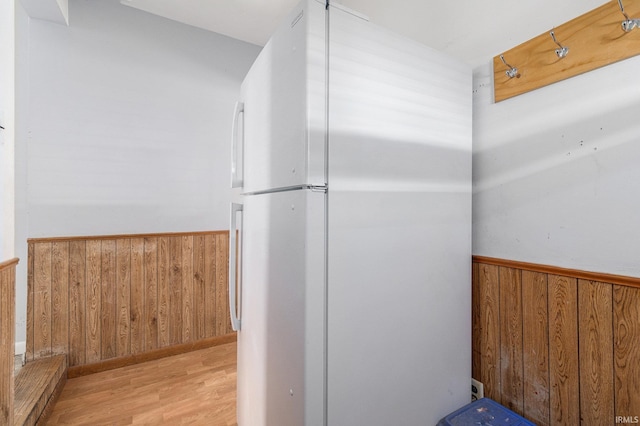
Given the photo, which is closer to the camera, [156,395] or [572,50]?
[572,50]

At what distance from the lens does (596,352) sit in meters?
0.99

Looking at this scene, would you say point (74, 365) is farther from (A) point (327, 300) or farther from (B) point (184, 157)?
(A) point (327, 300)

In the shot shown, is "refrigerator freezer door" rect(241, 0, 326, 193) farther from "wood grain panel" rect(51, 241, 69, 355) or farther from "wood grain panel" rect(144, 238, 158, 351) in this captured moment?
"wood grain panel" rect(51, 241, 69, 355)

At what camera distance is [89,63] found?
7.31 feet

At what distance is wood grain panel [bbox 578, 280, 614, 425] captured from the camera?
3.17 ft

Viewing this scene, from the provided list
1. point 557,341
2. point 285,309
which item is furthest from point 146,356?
point 557,341

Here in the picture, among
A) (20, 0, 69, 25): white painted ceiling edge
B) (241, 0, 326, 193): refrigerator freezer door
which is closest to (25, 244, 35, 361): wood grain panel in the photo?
(20, 0, 69, 25): white painted ceiling edge

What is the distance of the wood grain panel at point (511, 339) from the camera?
1203 mm

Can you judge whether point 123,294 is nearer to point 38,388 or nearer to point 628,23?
point 38,388

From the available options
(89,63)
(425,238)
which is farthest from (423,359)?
(89,63)

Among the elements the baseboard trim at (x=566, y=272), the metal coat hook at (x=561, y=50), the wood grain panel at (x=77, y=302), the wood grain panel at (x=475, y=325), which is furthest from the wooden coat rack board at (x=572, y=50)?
the wood grain panel at (x=77, y=302)

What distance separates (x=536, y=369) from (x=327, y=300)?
932 millimetres

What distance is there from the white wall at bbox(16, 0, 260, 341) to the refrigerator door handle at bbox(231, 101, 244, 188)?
1.32 meters

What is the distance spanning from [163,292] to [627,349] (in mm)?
2806
